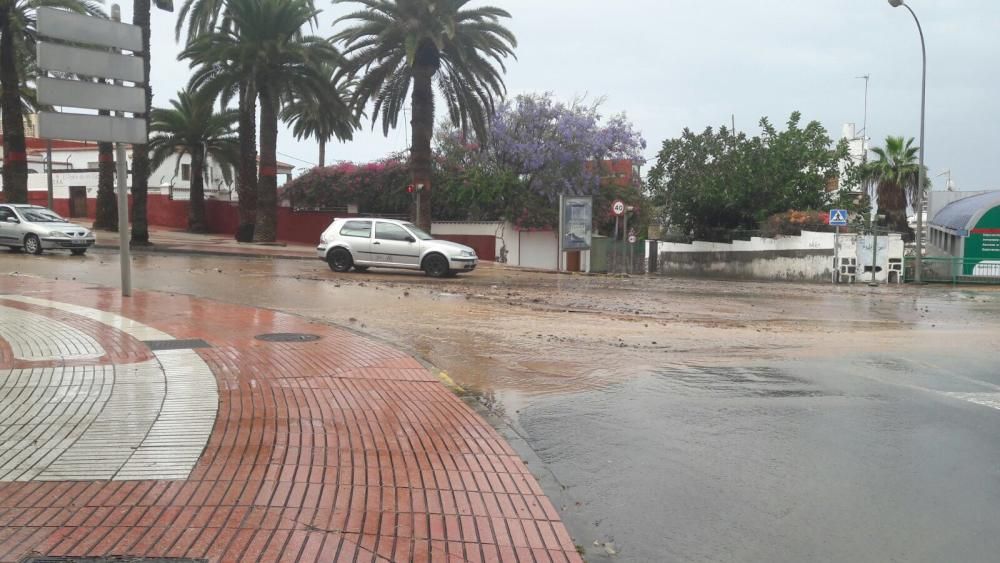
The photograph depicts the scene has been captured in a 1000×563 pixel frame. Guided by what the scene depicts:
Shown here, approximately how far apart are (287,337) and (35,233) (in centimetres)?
1776

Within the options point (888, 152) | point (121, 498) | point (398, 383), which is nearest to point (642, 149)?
point (888, 152)

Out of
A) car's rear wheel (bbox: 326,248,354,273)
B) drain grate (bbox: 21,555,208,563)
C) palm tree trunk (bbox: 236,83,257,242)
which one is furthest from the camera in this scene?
palm tree trunk (bbox: 236,83,257,242)

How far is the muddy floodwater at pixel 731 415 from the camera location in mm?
4613

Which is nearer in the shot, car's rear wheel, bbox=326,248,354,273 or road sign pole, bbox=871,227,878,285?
car's rear wheel, bbox=326,248,354,273

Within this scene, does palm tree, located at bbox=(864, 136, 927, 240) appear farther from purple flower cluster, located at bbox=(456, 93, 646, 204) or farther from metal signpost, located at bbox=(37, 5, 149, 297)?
metal signpost, located at bbox=(37, 5, 149, 297)

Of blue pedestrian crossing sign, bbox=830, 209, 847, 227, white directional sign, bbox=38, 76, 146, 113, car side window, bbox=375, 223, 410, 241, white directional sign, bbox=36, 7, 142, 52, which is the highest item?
white directional sign, bbox=36, 7, 142, 52

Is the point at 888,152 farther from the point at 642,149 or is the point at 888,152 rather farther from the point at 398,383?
the point at 398,383

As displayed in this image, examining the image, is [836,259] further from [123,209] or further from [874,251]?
[123,209]

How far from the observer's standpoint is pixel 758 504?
496 centimetres

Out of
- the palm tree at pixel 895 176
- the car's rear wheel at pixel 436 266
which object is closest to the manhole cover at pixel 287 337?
the car's rear wheel at pixel 436 266

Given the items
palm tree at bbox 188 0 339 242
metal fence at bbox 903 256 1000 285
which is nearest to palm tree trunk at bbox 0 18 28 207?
palm tree at bbox 188 0 339 242

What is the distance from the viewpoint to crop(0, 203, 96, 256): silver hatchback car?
23875 millimetres

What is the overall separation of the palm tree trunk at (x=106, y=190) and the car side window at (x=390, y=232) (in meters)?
18.2

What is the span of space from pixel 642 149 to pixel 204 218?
2444cm
